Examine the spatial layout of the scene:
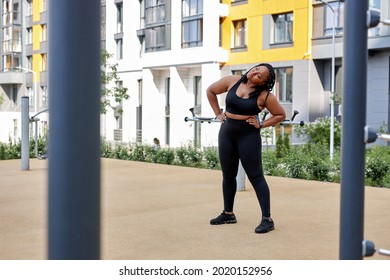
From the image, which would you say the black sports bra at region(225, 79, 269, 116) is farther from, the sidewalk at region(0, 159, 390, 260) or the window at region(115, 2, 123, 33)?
the window at region(115, 2, 123, 33)

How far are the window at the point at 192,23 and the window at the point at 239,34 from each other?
5.70 ft

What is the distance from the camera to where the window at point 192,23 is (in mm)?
30203

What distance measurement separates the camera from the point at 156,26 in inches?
1299

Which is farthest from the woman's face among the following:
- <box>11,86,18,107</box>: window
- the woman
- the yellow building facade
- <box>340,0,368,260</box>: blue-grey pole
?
<box>11,86,18,107</box>: window

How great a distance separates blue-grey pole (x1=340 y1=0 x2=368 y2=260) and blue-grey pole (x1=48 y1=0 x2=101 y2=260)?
34.6 inches

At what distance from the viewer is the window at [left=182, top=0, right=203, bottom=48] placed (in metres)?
30.2

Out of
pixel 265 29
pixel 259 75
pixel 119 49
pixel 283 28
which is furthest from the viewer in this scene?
pixel 119 49

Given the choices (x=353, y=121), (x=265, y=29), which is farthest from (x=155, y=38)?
(x=353, y=121)

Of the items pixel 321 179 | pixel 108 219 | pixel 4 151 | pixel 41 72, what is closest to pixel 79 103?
pixel 108 219

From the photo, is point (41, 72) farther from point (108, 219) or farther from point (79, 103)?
point (79, 103)

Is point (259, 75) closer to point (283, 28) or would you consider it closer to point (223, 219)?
point (223, 219)

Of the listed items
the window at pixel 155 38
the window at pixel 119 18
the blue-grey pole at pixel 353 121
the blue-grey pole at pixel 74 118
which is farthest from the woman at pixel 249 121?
the window at pixel 119 18

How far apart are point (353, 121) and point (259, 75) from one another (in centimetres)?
300

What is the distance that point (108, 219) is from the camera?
5.68 metres
